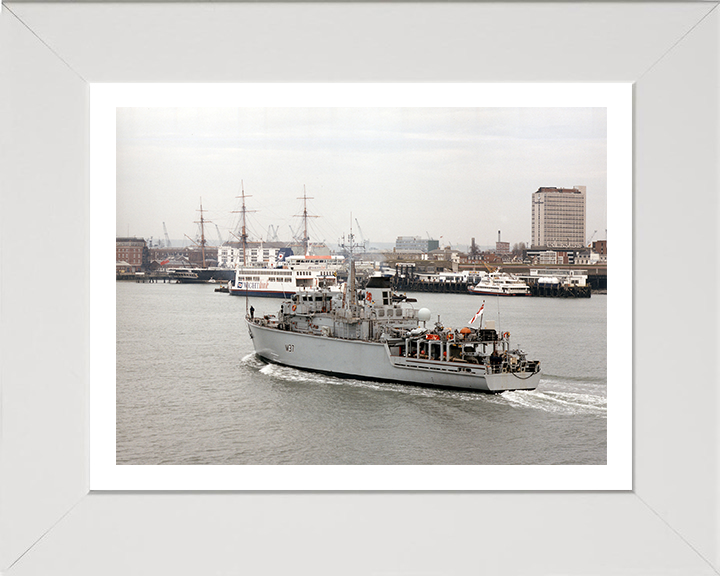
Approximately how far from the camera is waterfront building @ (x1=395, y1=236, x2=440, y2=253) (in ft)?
53.3

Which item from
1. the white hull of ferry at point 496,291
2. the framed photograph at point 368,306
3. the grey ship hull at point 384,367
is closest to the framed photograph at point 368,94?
the framed photograph at point 368,306

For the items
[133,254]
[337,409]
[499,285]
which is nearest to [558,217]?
[499,285]

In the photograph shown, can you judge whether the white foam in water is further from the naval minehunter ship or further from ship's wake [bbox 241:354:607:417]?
→ the naval minehunter ship

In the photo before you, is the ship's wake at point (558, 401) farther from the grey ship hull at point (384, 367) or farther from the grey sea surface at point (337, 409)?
the grey ship hull at point (384, 367)

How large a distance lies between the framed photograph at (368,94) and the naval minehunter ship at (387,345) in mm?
6091

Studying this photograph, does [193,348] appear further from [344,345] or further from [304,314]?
[344,345]

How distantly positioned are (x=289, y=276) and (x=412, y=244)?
507cm

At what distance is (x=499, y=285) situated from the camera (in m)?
18.3

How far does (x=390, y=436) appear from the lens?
9.38 meters
